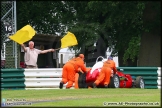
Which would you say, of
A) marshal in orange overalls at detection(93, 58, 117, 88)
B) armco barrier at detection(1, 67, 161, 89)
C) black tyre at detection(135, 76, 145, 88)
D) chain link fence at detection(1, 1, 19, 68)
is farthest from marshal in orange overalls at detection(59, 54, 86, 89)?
chain link fence at detection(1, 1, 19, 68)

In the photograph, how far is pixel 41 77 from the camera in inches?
822

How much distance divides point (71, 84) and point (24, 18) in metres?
15.7

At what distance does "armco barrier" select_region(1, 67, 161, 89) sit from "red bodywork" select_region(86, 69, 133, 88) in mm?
1270

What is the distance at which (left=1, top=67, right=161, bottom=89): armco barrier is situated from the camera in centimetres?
2044

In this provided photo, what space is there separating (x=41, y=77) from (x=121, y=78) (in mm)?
3171

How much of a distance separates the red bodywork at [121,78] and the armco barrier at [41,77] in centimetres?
127

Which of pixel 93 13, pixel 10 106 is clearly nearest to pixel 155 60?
pixel 93 13

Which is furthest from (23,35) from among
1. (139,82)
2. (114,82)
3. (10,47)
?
(10,47)

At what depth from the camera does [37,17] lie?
3512 cm

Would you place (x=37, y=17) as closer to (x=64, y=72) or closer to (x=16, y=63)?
(x=16, y=63)

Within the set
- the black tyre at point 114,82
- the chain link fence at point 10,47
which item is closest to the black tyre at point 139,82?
the black tyre at point 114,82

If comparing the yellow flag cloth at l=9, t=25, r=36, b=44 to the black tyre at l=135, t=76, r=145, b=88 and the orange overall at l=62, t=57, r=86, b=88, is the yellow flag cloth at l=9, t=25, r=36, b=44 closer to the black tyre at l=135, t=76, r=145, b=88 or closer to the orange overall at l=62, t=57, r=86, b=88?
the orange overall at l=62, t=57, r=86, b=88

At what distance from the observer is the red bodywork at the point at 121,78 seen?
1861cm

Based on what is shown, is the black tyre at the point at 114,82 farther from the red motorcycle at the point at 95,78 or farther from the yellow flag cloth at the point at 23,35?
the yellow flag cloth at the point at 23,35
